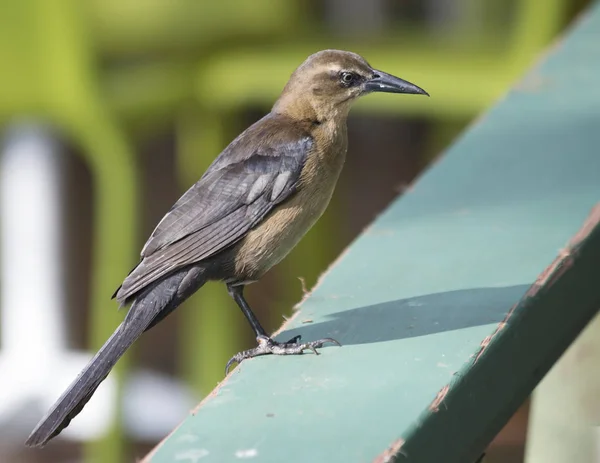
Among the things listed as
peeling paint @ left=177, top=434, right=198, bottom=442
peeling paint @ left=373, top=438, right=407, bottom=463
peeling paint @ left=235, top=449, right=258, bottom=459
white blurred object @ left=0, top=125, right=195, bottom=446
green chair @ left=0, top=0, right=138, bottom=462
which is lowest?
white blurred object @ left=0, top=125, right=195, bottom=446

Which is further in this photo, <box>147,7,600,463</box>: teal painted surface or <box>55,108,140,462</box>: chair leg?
<box>55,108,140,462</box>: chair leg

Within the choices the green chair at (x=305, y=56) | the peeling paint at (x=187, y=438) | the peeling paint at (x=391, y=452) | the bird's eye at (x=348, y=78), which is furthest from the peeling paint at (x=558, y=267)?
the green chair at (x=305, y=56)

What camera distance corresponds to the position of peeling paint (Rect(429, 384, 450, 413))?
130 cm

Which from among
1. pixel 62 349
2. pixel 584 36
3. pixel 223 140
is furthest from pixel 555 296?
pixel 62 349

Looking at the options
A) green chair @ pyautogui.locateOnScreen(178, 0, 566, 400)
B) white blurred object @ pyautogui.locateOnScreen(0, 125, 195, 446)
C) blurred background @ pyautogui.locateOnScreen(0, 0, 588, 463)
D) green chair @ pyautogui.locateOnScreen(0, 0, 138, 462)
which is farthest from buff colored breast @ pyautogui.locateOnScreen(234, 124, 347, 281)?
white blurred object @ pyautogui.locateOnScreen(0, 125, 195, 446)

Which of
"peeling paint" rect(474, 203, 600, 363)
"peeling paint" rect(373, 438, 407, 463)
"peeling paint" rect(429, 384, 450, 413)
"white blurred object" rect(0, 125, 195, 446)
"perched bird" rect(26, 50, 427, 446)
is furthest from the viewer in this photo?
"white blurred object" rect(0, 125, 195, 446)

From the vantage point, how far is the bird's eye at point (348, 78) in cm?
215

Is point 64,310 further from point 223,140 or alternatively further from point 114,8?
point 114,8

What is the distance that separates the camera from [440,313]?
1685mm

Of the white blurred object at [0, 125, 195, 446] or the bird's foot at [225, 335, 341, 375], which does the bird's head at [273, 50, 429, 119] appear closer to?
the bird's foot at [225, 335, 341, 375]

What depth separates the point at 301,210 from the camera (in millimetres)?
1966

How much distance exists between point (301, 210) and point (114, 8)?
7.21 ft

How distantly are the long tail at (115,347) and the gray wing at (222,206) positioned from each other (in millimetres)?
29

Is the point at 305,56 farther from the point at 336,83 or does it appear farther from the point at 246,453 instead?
the point at 246,453
